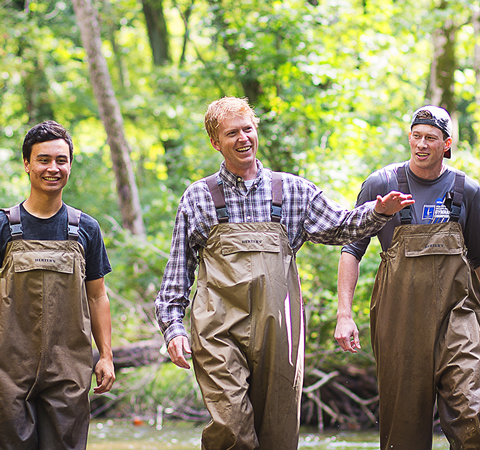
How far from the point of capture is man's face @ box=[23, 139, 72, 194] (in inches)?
149

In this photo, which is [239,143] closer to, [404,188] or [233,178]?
[233,178]

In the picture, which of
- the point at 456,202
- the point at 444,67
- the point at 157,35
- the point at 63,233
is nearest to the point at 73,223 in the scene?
the point at 63,233

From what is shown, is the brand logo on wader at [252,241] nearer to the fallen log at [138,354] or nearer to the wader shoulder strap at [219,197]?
the wader shoulder strap at [219,197]

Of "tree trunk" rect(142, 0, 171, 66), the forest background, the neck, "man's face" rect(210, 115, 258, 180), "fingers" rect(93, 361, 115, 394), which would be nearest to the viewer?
"man's face" rect(210, 115, 258, 180)

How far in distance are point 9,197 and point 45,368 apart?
38.9 ft

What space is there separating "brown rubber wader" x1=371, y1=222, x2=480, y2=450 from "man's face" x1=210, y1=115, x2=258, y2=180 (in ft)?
3.37

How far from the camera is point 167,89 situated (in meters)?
17.1

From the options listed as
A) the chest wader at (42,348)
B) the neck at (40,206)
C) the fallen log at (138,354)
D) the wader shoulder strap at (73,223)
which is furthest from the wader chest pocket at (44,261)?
the fallen log at (138,354)

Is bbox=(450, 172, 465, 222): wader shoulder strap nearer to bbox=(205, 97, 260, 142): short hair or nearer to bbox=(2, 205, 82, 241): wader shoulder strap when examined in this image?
bbox=(205, 97, 260, 142): short hair

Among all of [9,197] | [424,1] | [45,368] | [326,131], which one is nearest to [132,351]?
[326,131]

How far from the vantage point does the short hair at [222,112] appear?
373 centimetres

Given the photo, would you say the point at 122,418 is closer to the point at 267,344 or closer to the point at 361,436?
the point at 361,436

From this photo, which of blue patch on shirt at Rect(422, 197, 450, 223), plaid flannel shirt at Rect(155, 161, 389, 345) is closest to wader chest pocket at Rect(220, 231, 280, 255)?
plaid flannel shirt at Rect(155, 161, 389, 345)

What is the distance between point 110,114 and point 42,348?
972 cm
